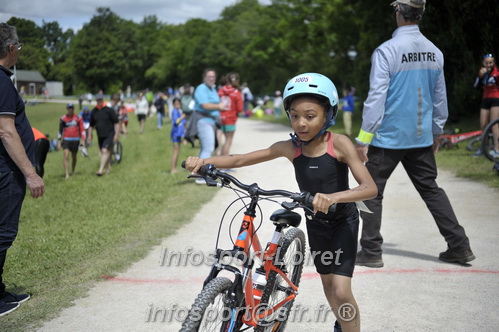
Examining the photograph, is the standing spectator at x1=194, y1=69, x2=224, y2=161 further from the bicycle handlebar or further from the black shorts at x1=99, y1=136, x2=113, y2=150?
the bicycle handlebar

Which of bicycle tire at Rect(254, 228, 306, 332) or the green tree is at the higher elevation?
the green tree

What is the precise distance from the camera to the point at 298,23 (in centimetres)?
3541

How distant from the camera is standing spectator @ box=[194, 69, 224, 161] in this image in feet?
36.7

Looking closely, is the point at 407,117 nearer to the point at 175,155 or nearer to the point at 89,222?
the point at 89,222

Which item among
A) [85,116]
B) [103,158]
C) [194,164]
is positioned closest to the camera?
[194,164]

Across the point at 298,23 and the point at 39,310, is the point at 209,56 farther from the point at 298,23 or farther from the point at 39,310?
the point at 39,310

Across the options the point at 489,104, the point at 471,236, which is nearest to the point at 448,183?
the point at 489,104

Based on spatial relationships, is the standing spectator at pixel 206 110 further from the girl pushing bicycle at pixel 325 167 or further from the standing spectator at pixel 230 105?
the girl pushing bicycle at pixel 325 167

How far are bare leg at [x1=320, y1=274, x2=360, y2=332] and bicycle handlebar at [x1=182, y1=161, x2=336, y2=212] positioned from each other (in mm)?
702

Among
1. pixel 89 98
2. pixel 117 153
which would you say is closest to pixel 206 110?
pixel 89 98

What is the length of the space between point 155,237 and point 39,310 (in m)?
2.67

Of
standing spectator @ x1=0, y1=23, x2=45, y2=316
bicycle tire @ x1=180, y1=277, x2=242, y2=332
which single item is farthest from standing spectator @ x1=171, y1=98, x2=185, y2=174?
bicycle tire @ x1=180, y1=277, x2=242, y2=332

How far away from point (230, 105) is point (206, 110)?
168 centimetres

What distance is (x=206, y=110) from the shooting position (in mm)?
11234
